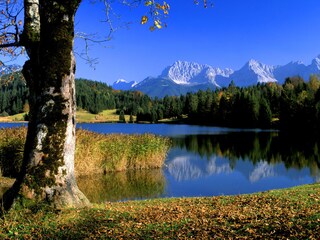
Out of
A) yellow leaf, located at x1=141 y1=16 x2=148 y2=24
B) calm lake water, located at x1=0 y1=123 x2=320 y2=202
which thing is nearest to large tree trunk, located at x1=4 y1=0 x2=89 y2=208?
yellow leaf, located at x1=141 y1=16 x2=148 y2=24

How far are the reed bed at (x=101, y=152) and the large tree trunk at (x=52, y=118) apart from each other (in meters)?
12.9

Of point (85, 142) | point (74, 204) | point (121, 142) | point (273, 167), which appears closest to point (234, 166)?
point (273, 167)

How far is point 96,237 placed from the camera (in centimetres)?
705

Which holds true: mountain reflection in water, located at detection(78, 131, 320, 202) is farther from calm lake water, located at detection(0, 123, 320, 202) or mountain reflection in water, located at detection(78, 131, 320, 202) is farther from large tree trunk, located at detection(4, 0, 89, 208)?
large tree trunk, located at detection(4, 0, 89, 208)

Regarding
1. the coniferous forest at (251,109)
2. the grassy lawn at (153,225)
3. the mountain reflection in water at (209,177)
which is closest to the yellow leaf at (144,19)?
the grassy lawn at (153,225)

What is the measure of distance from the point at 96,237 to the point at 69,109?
329cm

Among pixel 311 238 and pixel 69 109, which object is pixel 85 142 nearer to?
pixel 69 109

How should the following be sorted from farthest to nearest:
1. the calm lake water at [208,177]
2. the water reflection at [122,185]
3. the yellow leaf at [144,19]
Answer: the calm lake water at [208,177] < the water reflection at [122,185] < the yellow leaf at [144,19]

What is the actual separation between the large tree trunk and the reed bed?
42.5 feet

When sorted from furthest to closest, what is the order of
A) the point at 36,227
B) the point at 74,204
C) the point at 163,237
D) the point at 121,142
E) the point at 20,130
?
the point at 121,142 → the point at 20,130 → the point at 74,204 → the point at 36,227 → the point at 163,237

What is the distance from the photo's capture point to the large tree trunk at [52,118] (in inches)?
338

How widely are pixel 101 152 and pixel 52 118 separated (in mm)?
16994

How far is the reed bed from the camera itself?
69.4 feet

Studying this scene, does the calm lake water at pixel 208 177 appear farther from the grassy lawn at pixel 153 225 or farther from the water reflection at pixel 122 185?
the grassy lawn at pixel 153 225
